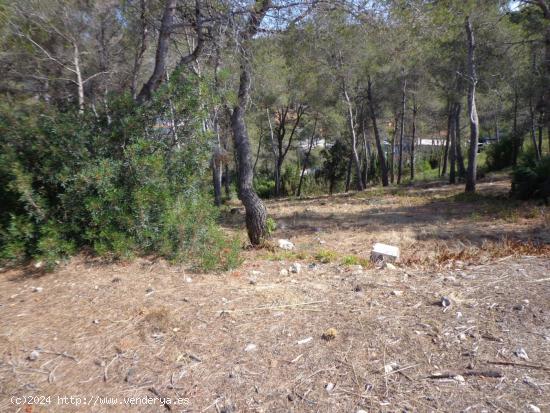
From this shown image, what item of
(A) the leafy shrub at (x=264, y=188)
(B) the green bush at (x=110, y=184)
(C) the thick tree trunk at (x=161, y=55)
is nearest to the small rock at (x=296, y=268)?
(B) the green bush at (x=110, y=184)

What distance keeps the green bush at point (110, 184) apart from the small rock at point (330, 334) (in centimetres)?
172

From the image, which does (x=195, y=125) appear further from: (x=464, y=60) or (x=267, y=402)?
(x=464, y=60)

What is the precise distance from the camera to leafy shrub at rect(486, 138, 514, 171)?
22.2 meters

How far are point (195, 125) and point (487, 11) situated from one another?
9257 mm

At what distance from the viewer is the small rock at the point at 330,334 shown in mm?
2740

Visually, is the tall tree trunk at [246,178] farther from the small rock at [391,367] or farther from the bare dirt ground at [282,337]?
the small rock at [391,367]

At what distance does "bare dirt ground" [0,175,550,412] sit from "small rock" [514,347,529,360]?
3 centimetres

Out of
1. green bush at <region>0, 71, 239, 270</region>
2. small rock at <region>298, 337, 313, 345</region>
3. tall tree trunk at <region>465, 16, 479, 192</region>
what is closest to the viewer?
small rock at <region>298, 337, 313, 345</region>

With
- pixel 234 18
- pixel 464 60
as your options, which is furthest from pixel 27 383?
pixel 464 60

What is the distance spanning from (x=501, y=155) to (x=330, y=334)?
77.6 ft

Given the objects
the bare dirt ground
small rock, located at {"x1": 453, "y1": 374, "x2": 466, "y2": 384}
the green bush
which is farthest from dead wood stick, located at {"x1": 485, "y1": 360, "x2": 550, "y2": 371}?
the green bush

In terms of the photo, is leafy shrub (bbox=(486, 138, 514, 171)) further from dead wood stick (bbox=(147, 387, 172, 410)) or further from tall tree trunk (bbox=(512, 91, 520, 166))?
dead wood stick (bbox=(147, 387, 172, 410))

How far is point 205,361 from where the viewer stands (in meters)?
2.58

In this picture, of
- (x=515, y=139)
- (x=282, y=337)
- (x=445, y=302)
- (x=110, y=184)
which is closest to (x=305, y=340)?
(x=282, y=337)
